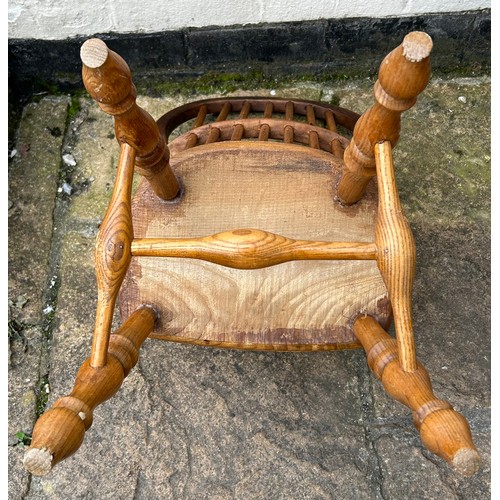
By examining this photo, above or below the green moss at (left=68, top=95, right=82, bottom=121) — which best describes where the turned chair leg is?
below

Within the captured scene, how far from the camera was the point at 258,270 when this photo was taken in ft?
4.13

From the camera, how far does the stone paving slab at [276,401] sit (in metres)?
1.46

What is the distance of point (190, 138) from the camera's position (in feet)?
4.59

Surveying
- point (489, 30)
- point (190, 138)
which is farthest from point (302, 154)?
point (489, 30)

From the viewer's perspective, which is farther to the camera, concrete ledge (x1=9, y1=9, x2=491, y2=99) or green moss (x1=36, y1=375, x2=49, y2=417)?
concrete ledge (x1=9, y1=9, x2=491, y2=99)

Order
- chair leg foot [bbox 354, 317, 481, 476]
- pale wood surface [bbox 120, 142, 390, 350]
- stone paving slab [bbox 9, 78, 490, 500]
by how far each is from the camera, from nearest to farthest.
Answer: chair leg foot [bbox 354, 317, 481, 476] < pale wood surface [bbox 120, 142, 390, 350] < stone paving slab [bbox 9, 78, 490, 500]

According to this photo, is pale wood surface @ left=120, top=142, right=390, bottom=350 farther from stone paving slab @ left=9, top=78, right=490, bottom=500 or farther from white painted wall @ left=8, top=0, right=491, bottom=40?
white painted wall @ left=8, top=0, right=491, bottom=40

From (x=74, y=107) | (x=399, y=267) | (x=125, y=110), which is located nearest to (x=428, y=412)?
(x=399, y=267)

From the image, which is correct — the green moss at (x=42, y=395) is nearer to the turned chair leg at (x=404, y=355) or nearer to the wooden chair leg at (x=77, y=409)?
the wooden chair leg at (x=77, y=409)

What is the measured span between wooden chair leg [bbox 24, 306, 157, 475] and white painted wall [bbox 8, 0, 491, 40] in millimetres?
1110

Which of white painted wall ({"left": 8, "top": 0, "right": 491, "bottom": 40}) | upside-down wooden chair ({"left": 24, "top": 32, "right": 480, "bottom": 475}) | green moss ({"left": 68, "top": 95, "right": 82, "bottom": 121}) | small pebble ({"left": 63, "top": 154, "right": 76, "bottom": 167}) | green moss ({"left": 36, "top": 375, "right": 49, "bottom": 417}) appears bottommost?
green moss ({"left": 36, "top": 375, "right": 49, "bottom": 417})

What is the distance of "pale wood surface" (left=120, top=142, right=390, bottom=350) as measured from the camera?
1238 mm

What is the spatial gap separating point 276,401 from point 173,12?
3.78 ft

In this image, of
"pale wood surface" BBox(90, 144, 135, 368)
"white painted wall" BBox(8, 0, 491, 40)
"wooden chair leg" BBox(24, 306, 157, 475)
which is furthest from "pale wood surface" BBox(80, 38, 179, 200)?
"white painted wall" BBox(8, 0, 491, 40)
